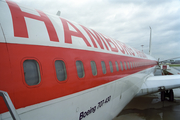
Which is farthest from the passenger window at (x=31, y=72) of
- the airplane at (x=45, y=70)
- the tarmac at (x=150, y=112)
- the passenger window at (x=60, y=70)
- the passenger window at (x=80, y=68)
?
the tarmac at (x=150, y=112)

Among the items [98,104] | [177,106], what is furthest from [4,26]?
[177,106]

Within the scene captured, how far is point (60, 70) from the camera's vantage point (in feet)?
8.82

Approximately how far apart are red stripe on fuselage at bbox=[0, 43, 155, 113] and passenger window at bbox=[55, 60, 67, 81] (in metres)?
0.07

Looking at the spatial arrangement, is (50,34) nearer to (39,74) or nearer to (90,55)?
(39,74)

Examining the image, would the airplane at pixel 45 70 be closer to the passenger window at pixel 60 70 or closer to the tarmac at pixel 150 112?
the passenger window at pixel 60 70

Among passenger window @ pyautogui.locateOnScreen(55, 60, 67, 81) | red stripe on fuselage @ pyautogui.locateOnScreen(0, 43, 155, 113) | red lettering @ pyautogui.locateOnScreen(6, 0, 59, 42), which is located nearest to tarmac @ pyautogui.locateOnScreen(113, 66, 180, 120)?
red stripe on fuselage @ pyautogui.locateOnScreen(0, 43, 155, 113)

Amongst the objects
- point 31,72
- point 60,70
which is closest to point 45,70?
point 31,72

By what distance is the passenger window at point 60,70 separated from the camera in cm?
263

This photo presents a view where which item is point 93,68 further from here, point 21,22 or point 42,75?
point 21,22

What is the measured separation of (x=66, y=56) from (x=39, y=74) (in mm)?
714

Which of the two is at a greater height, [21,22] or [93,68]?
[21,22]

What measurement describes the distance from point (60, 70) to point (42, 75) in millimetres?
432

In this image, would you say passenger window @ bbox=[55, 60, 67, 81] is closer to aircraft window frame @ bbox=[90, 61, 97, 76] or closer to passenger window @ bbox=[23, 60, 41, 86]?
passenger window @ bbox=[23, 60, 41, 86]

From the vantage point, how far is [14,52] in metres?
1.96
